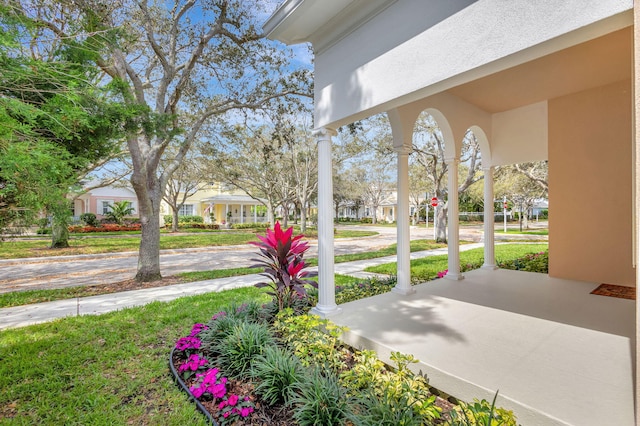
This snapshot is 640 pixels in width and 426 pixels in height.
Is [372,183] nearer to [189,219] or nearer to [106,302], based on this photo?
[189,219]

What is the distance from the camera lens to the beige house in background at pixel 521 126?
211 centimetres

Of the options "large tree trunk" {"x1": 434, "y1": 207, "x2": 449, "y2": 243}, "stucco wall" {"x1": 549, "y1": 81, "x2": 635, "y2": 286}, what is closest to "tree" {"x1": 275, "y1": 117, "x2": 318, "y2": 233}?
"large tree trunk" {"x1": 434, "y1": 207, "x2": 449, "y2": 243}

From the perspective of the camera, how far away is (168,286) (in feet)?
24.0

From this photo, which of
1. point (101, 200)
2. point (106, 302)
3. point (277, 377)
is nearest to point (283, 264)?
point (277, 377)

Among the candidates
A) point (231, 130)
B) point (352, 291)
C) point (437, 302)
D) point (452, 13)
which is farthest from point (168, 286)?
point (452, 13)

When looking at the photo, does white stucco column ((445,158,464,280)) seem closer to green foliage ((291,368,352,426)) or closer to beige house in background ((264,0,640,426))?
beige house in background ((264,0,640,426))

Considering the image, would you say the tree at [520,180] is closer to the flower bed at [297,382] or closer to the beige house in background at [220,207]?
the flower bed at [297,382]

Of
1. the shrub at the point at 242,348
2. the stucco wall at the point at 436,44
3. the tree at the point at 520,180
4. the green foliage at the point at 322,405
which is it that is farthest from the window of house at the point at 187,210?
the green foliage at the point at 322,405

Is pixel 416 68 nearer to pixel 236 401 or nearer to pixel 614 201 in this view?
pixel 236 401

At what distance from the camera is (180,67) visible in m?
7.58

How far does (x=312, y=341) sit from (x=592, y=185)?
6.41 metres

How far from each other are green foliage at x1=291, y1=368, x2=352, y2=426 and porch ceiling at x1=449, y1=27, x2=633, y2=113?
5.17m

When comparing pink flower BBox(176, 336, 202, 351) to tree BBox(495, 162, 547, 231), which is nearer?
pink flower BBox(176, 336, 202, 351)

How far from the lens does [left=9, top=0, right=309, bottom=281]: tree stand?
252 inches
